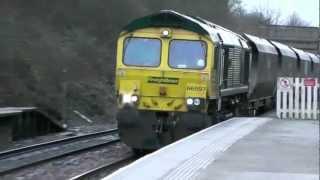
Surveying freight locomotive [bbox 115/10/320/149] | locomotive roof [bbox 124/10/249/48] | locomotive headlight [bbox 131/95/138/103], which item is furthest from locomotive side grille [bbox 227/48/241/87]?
locomotive headlight [bbox 131/95/138/103]

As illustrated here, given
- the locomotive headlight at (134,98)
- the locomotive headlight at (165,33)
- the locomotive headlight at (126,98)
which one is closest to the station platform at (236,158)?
the locomotive headlight at (134,98)

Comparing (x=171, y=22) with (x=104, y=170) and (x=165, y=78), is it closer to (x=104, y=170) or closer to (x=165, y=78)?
(x=165, y=78)

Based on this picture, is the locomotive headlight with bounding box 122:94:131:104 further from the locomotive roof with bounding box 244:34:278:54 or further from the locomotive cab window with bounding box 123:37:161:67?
the locomotive roof with bounding box 244:34:278:54

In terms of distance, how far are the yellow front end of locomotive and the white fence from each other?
13.3ft

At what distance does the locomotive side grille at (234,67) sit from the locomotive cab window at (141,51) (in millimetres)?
2622

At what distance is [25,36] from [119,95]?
16.5m

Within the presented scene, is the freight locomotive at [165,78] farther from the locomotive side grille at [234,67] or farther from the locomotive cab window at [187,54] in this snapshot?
the locomotive side grille at [234,67]

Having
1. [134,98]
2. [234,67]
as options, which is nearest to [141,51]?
[134,98]

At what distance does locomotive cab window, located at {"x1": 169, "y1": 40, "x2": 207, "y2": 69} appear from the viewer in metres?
16.6

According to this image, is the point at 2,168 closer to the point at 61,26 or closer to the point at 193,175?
the point at 193,175

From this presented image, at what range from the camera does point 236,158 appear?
10523 mm

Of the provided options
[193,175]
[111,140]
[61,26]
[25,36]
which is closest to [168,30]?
[111,140]

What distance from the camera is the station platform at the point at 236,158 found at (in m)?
8.98

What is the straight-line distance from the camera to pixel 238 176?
8859mm
